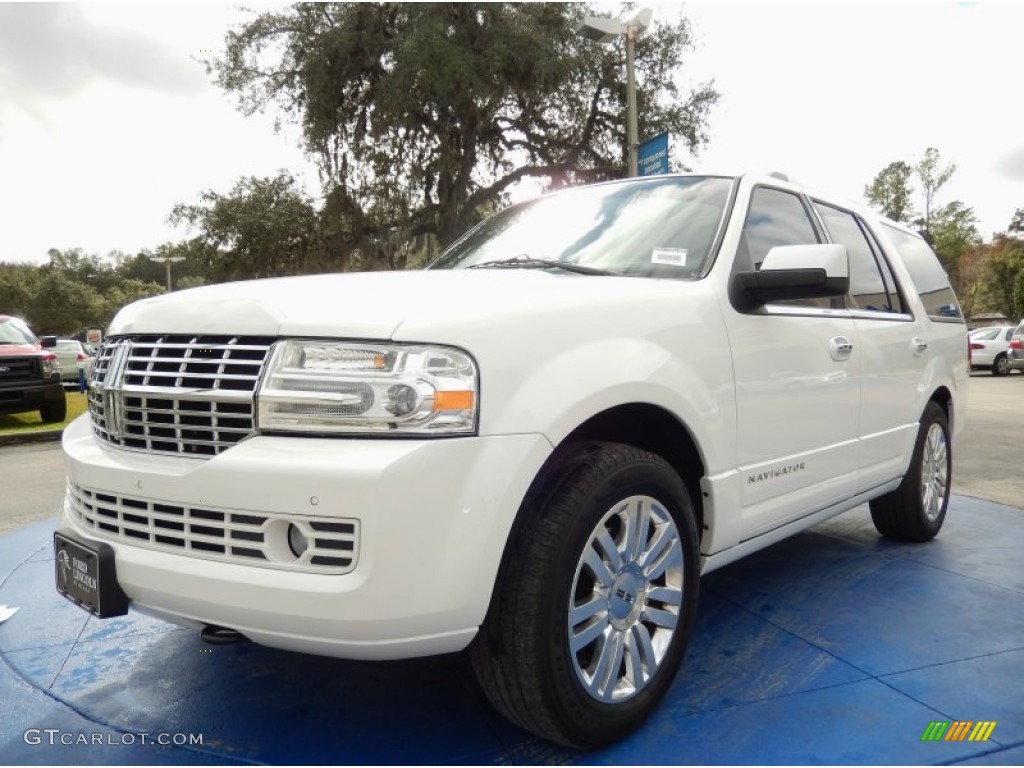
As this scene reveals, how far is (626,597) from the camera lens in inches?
89.2

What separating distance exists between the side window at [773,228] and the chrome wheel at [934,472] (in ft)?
4.86

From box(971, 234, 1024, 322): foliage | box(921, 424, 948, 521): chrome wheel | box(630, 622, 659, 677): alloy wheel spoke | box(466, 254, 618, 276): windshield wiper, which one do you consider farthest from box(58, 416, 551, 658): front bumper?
box(971, 234, 1024, 322): foliage

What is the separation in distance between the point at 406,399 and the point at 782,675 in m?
1.70

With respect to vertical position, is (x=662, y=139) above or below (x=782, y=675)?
above

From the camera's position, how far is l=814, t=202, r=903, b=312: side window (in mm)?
3607

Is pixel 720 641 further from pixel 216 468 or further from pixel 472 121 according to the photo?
pixel 472 121

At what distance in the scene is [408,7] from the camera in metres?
15.6

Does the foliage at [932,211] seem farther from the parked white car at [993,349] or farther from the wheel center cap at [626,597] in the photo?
the wheel center cap at [626,597]

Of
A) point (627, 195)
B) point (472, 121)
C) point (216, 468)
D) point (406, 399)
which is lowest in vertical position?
point (216, 468)

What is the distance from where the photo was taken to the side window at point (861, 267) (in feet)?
11.8

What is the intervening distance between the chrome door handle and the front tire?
1.13 meters

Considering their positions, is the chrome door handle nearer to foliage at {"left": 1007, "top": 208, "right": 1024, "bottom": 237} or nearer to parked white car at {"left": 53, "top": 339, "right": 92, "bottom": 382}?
parked white car at {"left": 53, "top": 339, "right": 92, "bottom": 382}

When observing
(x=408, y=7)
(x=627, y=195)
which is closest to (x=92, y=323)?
(x=408, y=7)

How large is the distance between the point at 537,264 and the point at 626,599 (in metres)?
1.19
